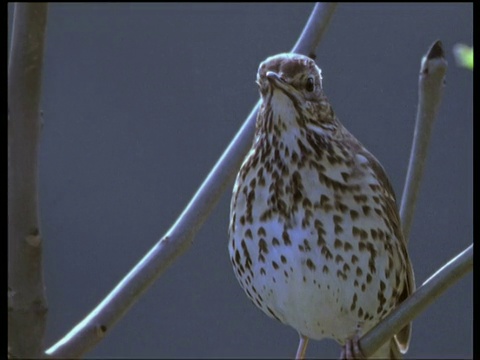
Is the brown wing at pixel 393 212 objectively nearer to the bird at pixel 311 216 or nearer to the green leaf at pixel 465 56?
the bird at pixel 311 216

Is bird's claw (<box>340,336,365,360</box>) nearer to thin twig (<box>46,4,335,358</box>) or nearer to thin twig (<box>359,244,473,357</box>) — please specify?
thin twig (<box>359,244,473,357</box>)

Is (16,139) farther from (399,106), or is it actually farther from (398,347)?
(399,106)

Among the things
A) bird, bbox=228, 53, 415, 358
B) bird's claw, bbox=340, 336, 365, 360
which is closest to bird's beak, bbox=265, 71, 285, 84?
bird, bbox=228, 53, 415, 358

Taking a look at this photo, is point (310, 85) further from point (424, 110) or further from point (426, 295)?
point (426, 295)

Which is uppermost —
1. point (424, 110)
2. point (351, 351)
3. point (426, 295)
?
point (424, 110)

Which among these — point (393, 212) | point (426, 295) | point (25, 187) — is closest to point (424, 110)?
point (393, 212)
